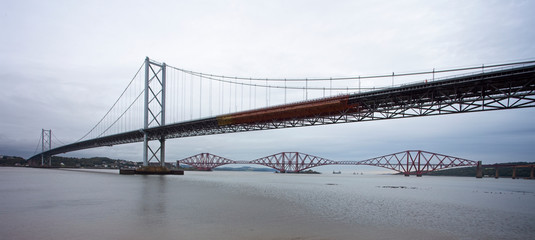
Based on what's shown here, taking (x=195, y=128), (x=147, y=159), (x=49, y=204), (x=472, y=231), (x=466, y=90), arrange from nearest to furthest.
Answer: (x=472, y=231) → (x=49, y=204) → (x=466, y=90) → (x=195, y=128) → (x=147, y=159)

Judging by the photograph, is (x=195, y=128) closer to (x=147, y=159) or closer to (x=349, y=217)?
(x=147, y=159)

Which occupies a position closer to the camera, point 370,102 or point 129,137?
point 370,102

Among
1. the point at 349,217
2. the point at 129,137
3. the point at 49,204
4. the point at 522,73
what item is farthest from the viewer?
the point at 129,137

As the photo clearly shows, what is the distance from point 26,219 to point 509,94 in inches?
986

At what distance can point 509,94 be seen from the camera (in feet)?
66.4

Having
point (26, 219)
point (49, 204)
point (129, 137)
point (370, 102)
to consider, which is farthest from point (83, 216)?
point (129, 137)

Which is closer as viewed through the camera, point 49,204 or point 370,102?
point 49,204

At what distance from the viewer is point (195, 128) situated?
50.0 metres

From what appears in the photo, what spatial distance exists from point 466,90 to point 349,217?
13.9 m

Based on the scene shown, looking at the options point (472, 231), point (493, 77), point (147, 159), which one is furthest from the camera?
point (147, 159)

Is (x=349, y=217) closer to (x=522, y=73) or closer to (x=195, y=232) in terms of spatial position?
(x=195, y=232)

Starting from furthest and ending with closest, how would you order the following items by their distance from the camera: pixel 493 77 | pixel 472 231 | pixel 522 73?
pixel 493 77 < pixel 522 73 < pixel 472 231

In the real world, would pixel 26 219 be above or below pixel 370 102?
below

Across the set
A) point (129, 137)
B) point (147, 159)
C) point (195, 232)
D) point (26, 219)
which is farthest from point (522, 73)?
point (129, 137)
